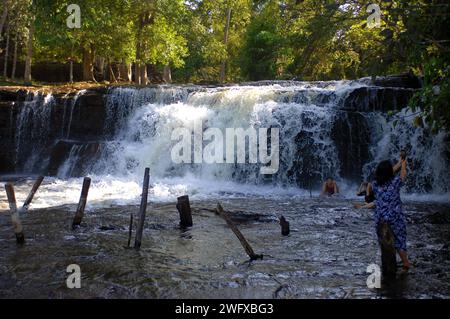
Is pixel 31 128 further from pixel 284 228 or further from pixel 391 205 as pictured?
pixel 391 205

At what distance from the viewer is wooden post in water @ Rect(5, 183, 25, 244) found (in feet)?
29.1

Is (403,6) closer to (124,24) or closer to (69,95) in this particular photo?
(69,95)

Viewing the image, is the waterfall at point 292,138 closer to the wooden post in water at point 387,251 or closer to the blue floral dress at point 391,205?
the blue floral dress at point 391,205

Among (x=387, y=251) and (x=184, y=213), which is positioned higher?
(x=387, y=251)

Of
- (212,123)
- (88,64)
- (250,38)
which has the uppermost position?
(250,38)

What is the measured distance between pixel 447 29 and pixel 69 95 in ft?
53.6

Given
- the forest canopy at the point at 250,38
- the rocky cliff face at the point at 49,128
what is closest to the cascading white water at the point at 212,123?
the rocky cliff face at the point at 49,128

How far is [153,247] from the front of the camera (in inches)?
360

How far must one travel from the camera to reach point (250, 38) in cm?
3647

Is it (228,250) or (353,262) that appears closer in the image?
(353,262)

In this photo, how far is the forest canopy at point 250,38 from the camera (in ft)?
26.9

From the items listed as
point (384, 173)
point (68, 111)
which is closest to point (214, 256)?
point (384, 173)

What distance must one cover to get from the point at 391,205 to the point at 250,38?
102 ft
